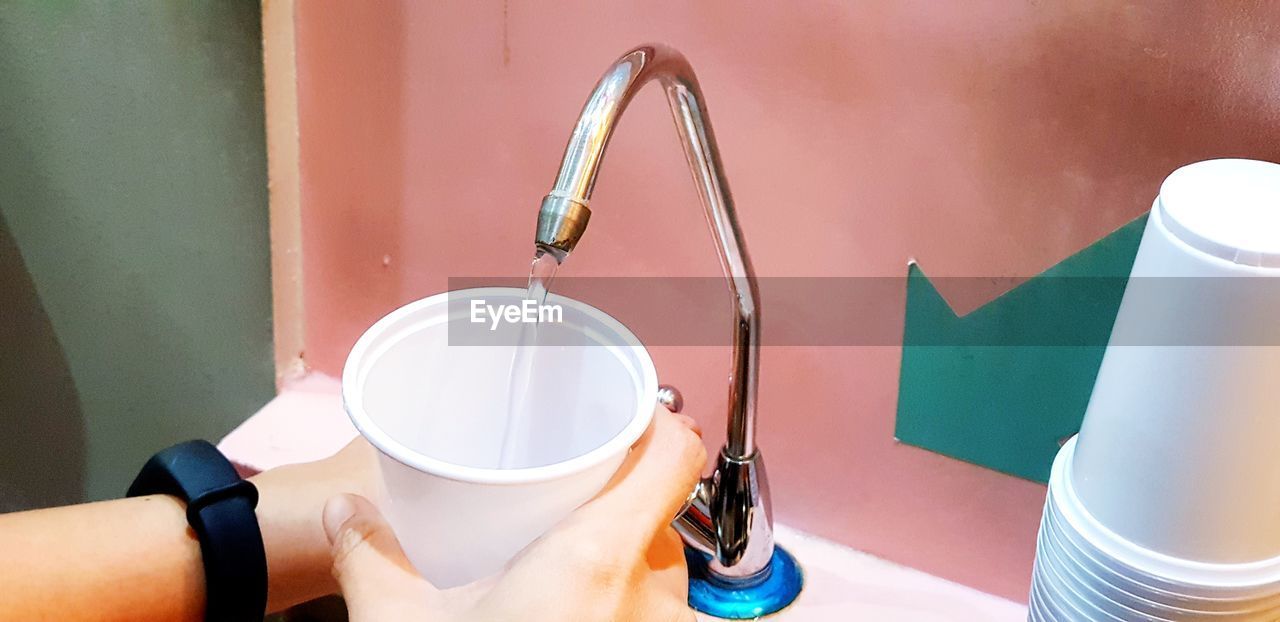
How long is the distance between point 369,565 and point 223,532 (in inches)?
5.5

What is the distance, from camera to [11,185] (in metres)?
0.62

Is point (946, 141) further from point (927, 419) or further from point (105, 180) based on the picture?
point (105, 180)

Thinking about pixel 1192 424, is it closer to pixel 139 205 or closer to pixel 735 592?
pixel 735 592

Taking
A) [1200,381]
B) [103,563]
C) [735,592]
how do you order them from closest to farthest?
[1200,381], [103,563], [735,592]

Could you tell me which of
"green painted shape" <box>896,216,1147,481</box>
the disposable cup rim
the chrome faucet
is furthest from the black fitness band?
"green painted shape" <box>896,216,1147,481</box>

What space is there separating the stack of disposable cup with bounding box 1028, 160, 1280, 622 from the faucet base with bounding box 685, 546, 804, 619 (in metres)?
0.27

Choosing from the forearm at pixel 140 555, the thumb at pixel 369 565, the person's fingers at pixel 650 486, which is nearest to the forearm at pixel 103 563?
the forearm at pixel 140 555

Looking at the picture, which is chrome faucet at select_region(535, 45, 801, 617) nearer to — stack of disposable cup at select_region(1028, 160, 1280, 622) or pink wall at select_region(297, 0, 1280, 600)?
pink wall at select_region(297, 0, 1280, 600)

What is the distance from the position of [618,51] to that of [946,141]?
217 millimetres

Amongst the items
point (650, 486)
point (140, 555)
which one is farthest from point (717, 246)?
point (140, 555)

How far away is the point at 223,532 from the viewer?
543 millimetres

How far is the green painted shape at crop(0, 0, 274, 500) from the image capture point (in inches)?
24.5

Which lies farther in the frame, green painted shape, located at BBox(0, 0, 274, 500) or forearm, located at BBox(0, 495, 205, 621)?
green painted shape, located at BBox(0, 0, 274, 500)

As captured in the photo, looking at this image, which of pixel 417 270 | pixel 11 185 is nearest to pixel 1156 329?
pixel 417 270
